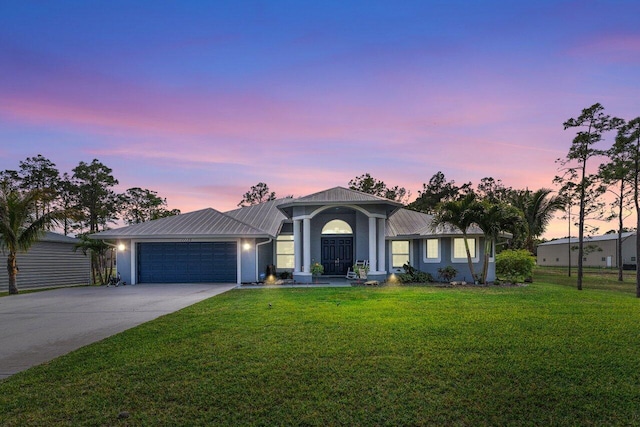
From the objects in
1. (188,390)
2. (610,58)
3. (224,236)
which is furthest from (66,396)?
(610,58)

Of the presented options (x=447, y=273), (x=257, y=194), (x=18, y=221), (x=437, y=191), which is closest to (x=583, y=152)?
(x=447, y=273)

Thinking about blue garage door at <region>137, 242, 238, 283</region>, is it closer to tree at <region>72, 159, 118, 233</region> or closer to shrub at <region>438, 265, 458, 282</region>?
shrub at <region>438, 265, 458, 282</region>

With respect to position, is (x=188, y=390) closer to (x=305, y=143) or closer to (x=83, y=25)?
(x=83, y=25)

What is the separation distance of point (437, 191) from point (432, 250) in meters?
20.4

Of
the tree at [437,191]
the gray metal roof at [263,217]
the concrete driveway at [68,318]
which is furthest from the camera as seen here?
the tree at [437,191]

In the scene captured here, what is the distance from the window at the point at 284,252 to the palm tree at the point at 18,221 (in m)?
9.61

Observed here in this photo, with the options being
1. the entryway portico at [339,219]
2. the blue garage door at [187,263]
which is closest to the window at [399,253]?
the entryway portico at [339,219]

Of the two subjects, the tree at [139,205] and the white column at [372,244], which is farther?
the tree at [139,205]

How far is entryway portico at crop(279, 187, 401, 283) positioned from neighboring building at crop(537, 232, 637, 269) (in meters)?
23.4

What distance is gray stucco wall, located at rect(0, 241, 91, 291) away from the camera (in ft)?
Result: 56.4

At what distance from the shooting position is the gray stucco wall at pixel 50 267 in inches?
677

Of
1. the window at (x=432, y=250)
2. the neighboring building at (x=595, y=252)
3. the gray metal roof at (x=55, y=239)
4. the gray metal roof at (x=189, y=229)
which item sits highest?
the gray metal roof at (x=189, y=229)

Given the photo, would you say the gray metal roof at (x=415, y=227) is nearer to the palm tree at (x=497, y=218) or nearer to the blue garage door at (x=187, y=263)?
the palm tree at (x=497, y=218)

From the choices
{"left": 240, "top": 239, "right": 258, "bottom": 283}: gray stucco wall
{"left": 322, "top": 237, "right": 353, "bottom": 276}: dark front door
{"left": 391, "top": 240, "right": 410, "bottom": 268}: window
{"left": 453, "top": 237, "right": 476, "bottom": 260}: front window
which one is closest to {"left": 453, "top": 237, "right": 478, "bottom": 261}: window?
{"left": 453, "top": 237, "right": 476, "bottom": 260}: front window
